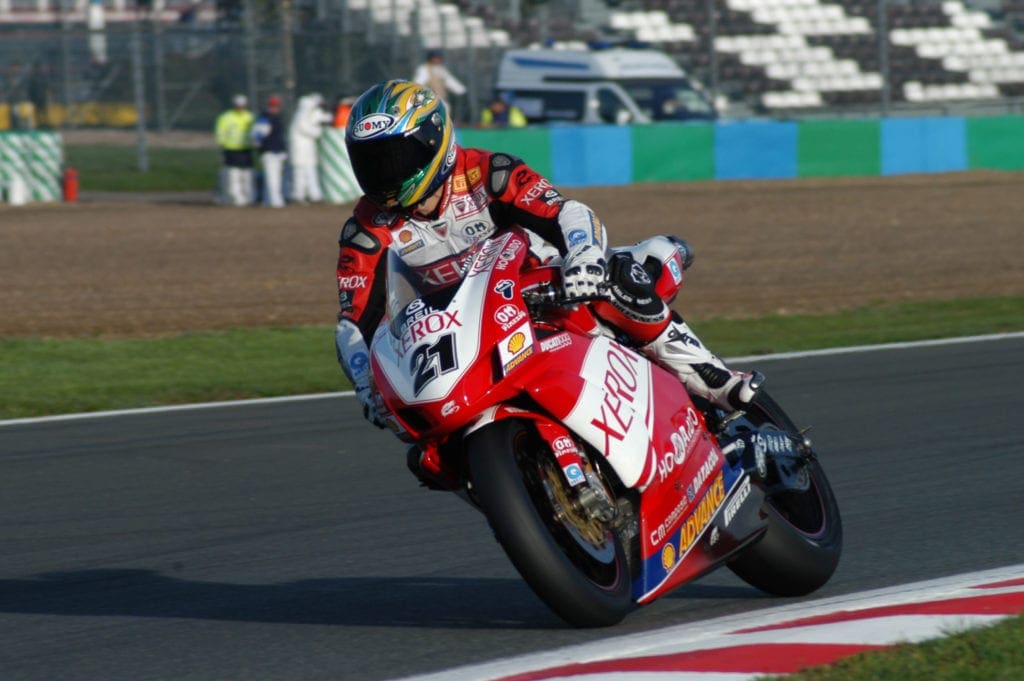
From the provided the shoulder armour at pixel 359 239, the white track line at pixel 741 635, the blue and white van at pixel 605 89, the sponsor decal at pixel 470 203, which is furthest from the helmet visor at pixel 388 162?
the blue and white van at pixel 605 89

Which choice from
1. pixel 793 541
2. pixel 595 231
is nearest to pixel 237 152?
pixel 595 231

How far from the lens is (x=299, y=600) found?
17.7 feet

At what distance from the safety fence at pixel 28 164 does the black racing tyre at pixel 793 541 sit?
948 inches

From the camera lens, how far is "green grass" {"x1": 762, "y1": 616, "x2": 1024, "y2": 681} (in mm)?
4016

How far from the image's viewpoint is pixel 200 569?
5977 mm

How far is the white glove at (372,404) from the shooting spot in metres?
4.59

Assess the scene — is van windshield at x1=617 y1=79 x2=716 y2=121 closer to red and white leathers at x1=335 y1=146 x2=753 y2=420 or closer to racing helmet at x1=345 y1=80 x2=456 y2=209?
red and white leathers at x1=335 y1=146 x2=753 y2=420

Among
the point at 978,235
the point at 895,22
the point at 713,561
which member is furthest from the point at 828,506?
the point at 895,22

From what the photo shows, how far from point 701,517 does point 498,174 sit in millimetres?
1284

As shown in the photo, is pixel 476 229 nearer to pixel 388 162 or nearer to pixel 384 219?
pixel 384 219

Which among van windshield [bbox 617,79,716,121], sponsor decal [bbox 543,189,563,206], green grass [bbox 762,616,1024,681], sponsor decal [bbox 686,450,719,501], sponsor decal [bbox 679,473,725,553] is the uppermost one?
sponsor decal [bbox 543,189,563,206]

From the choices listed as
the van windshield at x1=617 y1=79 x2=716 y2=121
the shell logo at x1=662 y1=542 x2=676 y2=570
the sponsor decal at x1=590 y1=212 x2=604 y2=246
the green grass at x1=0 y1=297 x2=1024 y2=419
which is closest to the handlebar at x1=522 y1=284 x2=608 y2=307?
the sponsor decal at x1=590 y1=212 x2=604 y2=246

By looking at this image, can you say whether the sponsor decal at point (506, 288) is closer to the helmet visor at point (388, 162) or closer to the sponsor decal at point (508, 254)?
the sponsor decal at point (508, 254)

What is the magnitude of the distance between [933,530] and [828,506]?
0.89 meters
